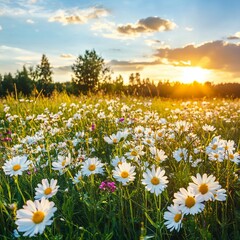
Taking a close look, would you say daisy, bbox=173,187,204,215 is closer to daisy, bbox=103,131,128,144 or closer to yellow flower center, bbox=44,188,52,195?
yellow flower center, bbox=44,188,52,195

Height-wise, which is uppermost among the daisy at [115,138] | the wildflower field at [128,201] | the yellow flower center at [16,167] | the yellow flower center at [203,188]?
the daisy at [115,138]

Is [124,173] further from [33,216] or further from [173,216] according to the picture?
[33,216]

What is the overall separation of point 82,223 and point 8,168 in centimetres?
55

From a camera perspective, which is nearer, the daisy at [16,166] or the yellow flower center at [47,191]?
the yellow flower center at [47,191]

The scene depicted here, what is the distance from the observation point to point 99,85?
145 feet

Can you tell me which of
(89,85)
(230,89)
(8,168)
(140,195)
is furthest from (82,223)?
(89,85)

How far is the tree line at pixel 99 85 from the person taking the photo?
19.7 metres

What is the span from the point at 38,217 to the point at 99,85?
142 ft

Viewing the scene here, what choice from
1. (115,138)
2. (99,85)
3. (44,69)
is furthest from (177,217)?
(44,69)

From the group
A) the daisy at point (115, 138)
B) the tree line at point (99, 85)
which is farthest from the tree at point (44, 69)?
the daisy at point (115, 138)

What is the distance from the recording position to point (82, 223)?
6.62ft

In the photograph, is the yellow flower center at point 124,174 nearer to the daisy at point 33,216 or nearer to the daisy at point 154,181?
the daisy at point 154,181

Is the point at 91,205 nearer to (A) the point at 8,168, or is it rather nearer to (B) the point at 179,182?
(A) the point at 8,168

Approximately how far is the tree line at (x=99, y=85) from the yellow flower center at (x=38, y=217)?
18.6 feet
